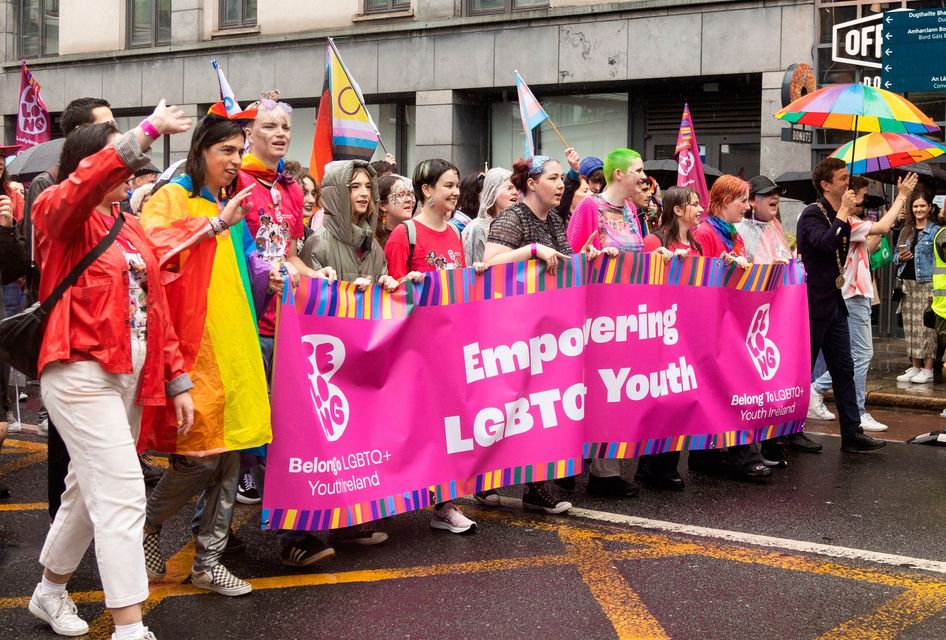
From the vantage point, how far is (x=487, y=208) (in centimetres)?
735

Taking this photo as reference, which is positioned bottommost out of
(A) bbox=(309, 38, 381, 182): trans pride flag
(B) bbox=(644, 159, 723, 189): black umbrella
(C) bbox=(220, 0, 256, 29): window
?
(A) bbox=(309, 38, 381, 182): trans pride flag

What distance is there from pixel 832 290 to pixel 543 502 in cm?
307

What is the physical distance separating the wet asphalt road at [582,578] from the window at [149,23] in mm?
16100

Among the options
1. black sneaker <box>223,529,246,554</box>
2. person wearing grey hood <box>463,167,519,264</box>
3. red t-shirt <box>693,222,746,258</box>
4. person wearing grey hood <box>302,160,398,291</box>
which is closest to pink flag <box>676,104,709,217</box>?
red t-shirt <box>693,222,746,258</box>

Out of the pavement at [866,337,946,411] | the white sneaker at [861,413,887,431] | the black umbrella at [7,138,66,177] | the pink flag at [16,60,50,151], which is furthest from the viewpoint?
the pink flag at [16,60,50,151]

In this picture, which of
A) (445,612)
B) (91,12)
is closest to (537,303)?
(445,612)

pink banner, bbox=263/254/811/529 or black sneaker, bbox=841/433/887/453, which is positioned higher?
pink banner, bbox=263/254/811/529

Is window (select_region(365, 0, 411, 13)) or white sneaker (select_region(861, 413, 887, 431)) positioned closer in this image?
white sneaker (select_region(861, 413, 887, 431))

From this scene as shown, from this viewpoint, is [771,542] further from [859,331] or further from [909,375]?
[909,375]

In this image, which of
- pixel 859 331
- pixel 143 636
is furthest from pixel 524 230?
pixel 859 331

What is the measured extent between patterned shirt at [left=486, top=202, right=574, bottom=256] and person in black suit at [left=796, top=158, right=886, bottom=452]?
2.51m

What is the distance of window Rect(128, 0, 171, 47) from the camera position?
21078 millimetres

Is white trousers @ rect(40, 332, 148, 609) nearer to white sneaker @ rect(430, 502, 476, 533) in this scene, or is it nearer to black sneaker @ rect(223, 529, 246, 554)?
black sneaker @ rect(223, 529, 246, 554)

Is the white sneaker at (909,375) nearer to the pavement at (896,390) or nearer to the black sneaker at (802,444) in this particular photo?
the pavement at (896,390)
